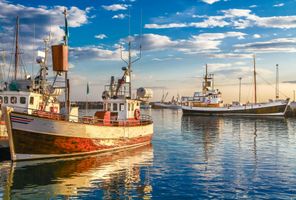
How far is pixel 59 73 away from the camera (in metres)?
29.7

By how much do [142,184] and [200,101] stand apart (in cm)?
10144

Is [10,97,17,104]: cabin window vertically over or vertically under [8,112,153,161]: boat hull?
over

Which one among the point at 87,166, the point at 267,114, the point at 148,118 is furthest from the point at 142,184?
the point at 267,114

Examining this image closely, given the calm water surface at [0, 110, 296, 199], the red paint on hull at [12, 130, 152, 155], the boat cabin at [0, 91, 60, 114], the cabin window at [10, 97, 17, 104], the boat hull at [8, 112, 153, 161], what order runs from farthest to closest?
the cabin window at [10, 97, 17, 104] < the boat cabin at [0, 91, 60, 114] < the red paint on hull at [12, 130, 152, 155] < the boat hull at [8, 112, 153, 161] < the calm water surface at [0, 110, 296, 199]

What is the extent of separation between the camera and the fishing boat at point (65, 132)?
84.0ft

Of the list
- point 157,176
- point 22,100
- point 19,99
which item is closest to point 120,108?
point 22,100

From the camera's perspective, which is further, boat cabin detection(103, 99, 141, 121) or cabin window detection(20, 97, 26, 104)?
boat cabin detection(103, 99, 141, 121)

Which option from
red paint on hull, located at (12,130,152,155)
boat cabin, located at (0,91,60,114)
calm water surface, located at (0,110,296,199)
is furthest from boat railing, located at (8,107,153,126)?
calm water surface, located at (0,110,296,199)

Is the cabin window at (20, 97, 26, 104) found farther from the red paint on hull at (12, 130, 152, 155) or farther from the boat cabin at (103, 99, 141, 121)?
the boat cabin at (103, 99, 141, 121)

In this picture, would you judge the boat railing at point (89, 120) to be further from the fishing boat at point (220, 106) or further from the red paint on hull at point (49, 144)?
the fishing boat at point (220, 106)

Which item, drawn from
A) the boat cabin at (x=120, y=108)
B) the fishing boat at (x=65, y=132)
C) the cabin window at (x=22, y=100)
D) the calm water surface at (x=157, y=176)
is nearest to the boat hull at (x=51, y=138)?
the fishing boat at (x=65, y=132)

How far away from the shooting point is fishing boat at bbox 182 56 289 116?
104062mm

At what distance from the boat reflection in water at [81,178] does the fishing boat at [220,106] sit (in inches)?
3264

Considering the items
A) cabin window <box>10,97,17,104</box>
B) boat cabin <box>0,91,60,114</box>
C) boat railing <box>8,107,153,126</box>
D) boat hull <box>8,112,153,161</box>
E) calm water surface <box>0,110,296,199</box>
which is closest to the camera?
calm water surface <box>0,110,296,199</box>
